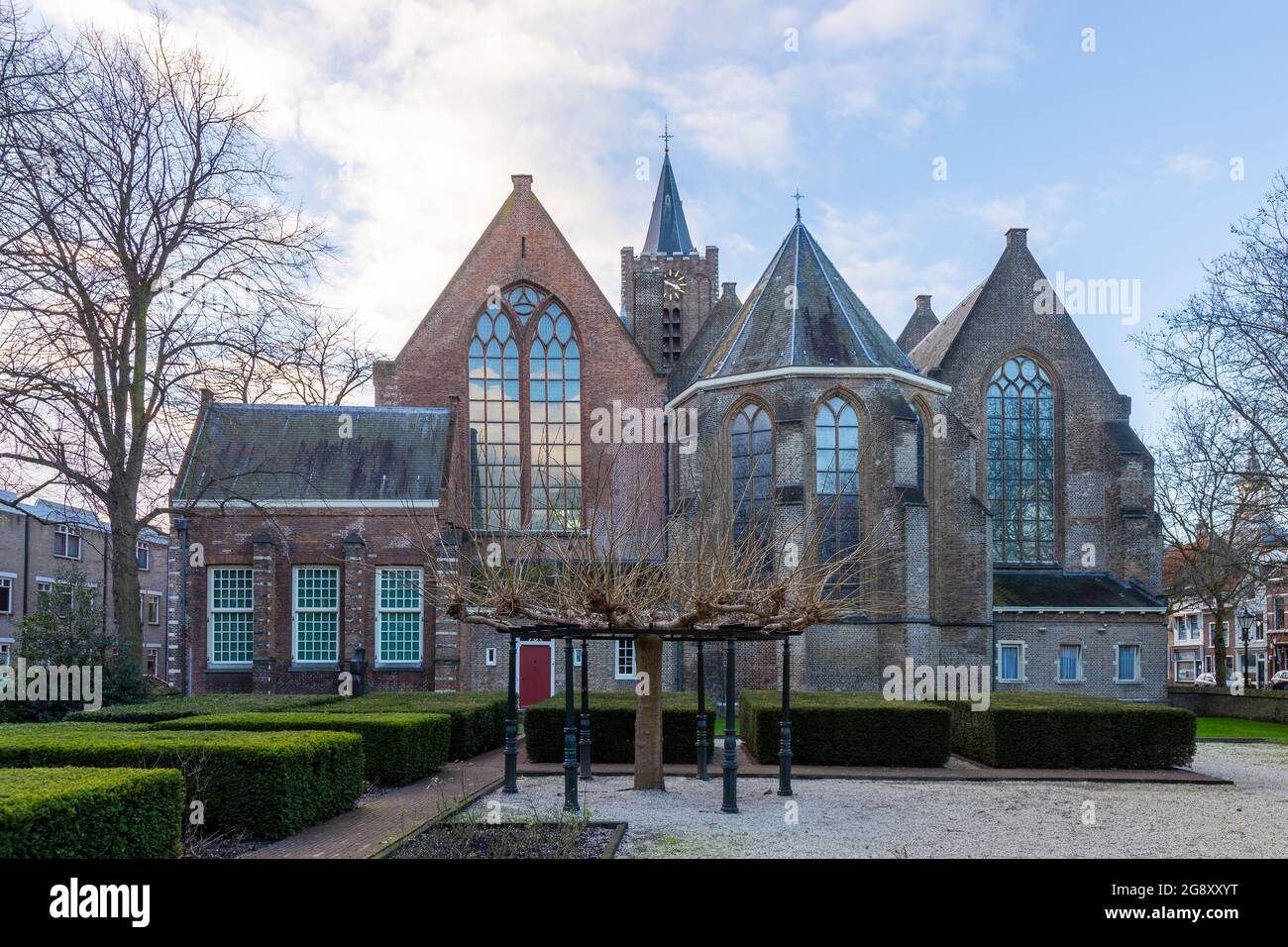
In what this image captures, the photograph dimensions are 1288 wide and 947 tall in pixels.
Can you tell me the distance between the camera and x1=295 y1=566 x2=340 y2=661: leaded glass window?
1212 inches

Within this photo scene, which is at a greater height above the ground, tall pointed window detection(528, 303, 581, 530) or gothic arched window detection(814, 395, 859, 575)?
tall pointed window detection(528, 303, 581, 530)

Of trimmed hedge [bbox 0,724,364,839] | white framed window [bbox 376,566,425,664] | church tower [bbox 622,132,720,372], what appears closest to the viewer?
trimmed hedge [bbox 0,724,364,839]

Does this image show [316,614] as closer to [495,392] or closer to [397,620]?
[397,620]

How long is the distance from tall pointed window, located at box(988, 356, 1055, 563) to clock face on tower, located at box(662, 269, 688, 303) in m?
12.6

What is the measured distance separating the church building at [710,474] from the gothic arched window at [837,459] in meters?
0.06

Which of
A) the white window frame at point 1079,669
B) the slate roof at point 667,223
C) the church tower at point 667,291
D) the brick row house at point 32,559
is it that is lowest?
the white window frame at point 1079,669

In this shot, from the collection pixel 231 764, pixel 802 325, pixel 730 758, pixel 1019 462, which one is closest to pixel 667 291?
pixel 802 325

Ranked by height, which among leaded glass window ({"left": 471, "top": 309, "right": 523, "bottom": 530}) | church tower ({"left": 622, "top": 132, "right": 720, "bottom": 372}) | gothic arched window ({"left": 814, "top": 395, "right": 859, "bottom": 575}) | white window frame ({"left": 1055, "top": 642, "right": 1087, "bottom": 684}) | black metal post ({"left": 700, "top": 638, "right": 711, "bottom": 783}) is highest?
church tower ({"left": 622, "top": 132, "right": 720, "bottom": 372})

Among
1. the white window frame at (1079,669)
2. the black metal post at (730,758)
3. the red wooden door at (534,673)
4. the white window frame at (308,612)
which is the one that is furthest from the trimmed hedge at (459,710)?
the white window frame at (1079,669)

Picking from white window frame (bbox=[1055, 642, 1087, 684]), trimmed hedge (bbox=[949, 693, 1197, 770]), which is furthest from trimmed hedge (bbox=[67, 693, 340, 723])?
white window frame (bbox=[1055, 642, 1087, 684])

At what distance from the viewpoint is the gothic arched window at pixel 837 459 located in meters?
31.4

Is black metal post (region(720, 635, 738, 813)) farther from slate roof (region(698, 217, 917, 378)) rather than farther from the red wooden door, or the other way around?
the red wooden door

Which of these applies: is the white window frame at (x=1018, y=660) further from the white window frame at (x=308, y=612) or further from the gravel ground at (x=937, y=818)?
the white window frame at (x=308, y=612)
